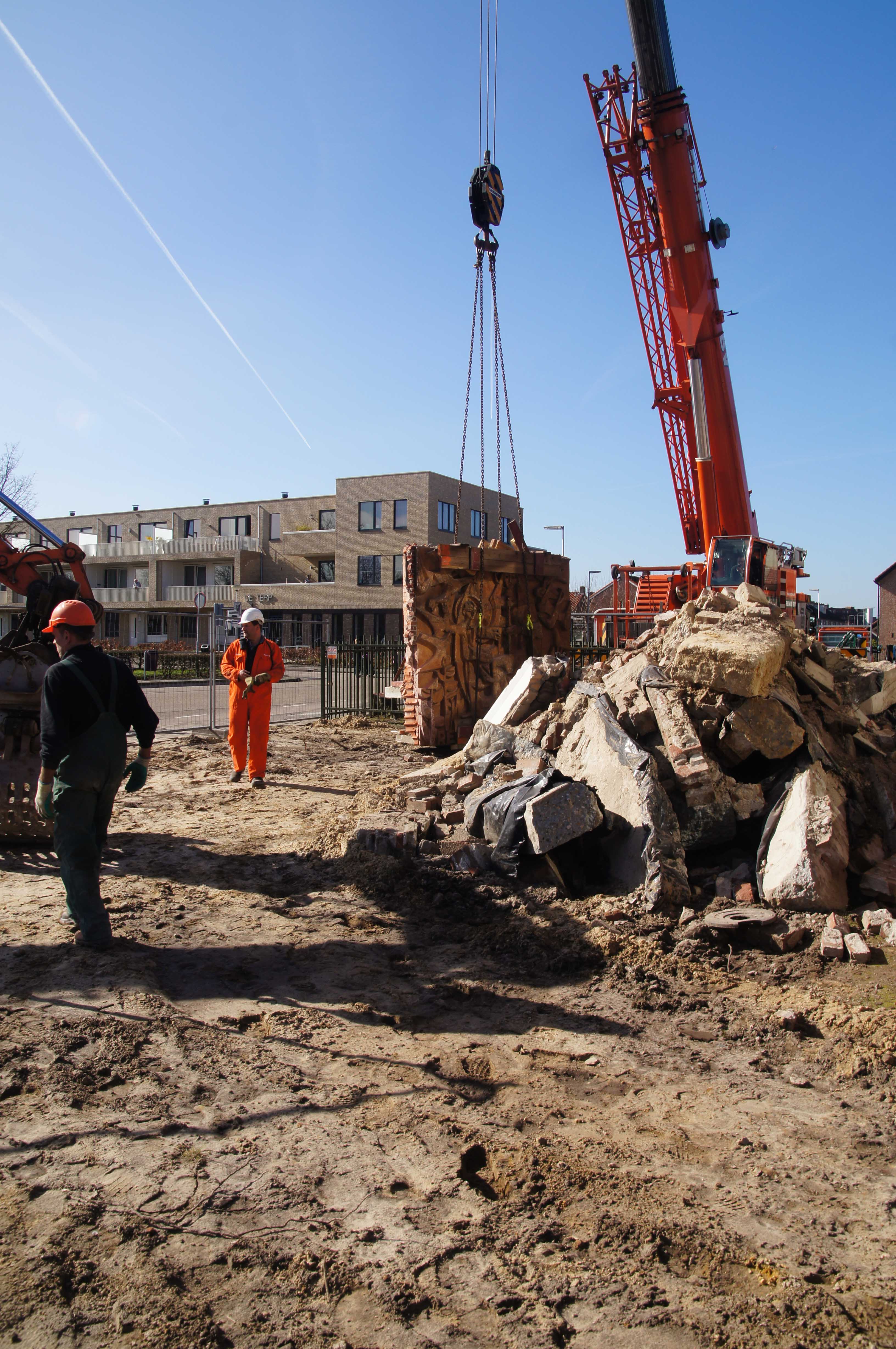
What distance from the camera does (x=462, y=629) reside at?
11078mm

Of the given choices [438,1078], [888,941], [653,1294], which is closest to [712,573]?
[888,941]

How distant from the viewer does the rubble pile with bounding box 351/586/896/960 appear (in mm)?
5113

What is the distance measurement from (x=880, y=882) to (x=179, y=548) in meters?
49.7

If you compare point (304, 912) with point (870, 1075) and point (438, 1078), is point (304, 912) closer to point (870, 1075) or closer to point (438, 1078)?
point (438, 1078)

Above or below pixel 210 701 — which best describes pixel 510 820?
below

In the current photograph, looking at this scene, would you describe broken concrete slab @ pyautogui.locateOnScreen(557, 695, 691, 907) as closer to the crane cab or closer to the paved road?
the crane cab

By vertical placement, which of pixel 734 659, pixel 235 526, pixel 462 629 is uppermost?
pixel 235 526

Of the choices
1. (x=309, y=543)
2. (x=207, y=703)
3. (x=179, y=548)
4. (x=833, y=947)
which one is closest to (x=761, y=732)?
(x=833, y=947)

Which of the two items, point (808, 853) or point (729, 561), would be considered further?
point (729, 561)

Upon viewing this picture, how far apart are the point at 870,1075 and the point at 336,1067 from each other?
7.52 ft

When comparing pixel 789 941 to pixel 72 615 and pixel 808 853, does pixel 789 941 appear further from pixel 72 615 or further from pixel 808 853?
pixel 72 615

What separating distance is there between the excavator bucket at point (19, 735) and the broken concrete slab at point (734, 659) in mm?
5132

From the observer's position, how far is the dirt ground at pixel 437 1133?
2.20 metres

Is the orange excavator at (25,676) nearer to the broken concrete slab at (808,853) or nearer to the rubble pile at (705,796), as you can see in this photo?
the rubble pile at (705,796)
